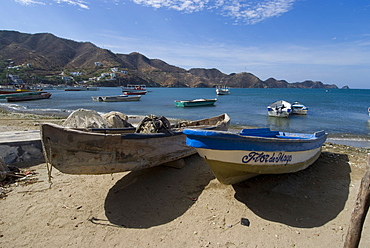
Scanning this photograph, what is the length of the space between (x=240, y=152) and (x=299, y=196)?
1.94 metres

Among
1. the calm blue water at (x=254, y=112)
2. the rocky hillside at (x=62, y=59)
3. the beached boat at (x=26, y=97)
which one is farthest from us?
the rocky hillside at (x=62, y=59)

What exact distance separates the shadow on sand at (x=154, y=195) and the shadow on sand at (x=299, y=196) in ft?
3.78

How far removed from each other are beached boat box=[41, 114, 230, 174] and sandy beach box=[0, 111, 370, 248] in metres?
0.75

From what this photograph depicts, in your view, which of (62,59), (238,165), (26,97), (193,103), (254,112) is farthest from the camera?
(62,59)

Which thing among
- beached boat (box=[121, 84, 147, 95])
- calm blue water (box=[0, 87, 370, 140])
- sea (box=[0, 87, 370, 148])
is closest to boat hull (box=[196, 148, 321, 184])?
sea (box=[0, 87, 370, 148])

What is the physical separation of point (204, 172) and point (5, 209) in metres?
4.48

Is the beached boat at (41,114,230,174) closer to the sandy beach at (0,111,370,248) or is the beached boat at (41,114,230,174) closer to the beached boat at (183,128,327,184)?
the sandy beach at (0,111,370,248)

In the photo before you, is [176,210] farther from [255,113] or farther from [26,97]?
[26,97]

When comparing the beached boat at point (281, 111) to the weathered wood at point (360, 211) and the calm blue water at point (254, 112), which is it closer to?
the calm blue water at point (254, 112)

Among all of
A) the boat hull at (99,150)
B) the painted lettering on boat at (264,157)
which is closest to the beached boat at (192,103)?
the boat hull at (99,150)

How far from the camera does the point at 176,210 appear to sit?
459 centimetres

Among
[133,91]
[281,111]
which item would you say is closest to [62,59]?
[133,91]

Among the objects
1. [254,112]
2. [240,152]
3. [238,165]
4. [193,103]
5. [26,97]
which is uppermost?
[240,152]

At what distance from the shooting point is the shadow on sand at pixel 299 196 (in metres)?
4.41
